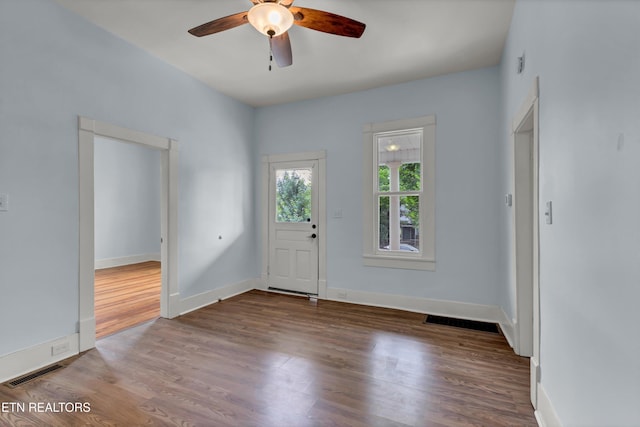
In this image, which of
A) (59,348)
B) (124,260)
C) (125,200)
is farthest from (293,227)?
(125,200)

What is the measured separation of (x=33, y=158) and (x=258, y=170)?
9.57 feet

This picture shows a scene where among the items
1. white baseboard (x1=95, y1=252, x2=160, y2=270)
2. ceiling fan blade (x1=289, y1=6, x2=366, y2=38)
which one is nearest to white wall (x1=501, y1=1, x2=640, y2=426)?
ceiling fan blade (x1=289, y1=6, x2=366, y2=38)

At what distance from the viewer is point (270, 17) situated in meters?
2.08

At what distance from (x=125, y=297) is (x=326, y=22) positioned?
4543 millimetres

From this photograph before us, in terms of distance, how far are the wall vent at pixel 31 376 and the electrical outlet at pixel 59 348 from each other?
0.12 meters

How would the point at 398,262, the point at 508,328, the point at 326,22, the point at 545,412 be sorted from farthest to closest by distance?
the point at 398,262 < the point at 508,328 < the point at 326,22 < the point at 545,412

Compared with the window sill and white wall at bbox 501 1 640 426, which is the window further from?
white wall at bbox 501 1 640 426

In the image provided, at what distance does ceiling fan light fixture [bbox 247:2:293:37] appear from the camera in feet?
6.75

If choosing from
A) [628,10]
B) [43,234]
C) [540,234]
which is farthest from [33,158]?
[540,234]

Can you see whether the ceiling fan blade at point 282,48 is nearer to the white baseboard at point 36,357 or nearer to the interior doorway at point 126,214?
the white baseboard at point 36,357

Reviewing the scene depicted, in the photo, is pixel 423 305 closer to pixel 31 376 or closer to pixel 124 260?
pixel 31 376

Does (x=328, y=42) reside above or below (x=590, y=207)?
above

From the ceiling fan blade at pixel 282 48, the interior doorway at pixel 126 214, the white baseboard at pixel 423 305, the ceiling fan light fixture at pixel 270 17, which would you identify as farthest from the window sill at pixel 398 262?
the interior doorway at pixel 126 214

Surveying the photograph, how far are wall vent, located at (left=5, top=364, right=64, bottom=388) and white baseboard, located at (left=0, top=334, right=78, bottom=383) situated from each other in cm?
5
